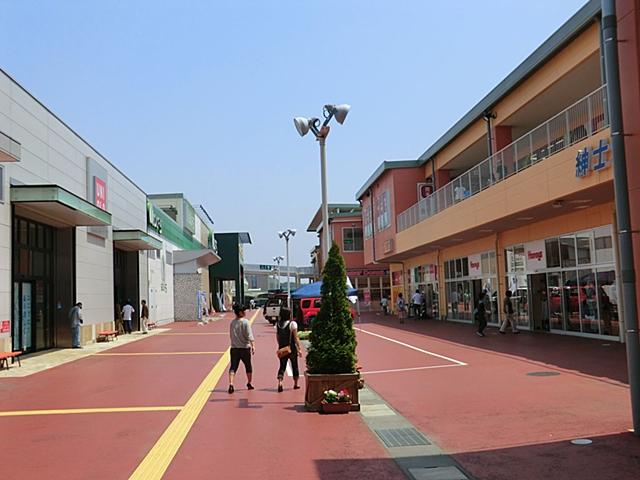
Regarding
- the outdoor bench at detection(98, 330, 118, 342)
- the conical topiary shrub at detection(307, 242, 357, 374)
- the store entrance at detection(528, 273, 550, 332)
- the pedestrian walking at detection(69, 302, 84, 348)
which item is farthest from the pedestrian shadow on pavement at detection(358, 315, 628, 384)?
the outdoor bench at detection(98, 330, 118, 342)

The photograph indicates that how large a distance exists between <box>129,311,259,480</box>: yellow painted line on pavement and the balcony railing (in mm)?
9961

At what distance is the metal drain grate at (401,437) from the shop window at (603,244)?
11430mm

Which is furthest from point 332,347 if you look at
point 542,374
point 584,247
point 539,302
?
point 539,302

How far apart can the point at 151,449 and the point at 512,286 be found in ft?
62.9

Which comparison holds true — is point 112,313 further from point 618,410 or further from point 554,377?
point 618,410

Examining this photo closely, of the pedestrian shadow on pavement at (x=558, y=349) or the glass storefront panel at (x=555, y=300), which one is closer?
the pedestrian shadow on pavement at (x=558, y=349)

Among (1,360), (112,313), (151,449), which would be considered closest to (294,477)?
(151,449)

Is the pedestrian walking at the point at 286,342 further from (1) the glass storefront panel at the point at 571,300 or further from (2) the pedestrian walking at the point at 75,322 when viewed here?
(2) the pedestrian walking at the point at 75,322

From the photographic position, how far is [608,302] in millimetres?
17625

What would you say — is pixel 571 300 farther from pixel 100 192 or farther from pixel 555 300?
pixel 100 192

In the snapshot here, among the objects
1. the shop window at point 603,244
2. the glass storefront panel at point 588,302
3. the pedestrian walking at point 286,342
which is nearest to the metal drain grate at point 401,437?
the pedestrian walking at point 286,342

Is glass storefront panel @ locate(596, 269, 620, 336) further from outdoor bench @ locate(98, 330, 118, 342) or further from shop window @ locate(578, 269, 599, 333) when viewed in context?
outdoor bench @ locate(98, 330, 118, 342)

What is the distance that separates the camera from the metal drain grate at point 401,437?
7418 millimetres

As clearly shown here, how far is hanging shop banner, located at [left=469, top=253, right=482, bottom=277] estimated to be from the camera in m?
27.8
